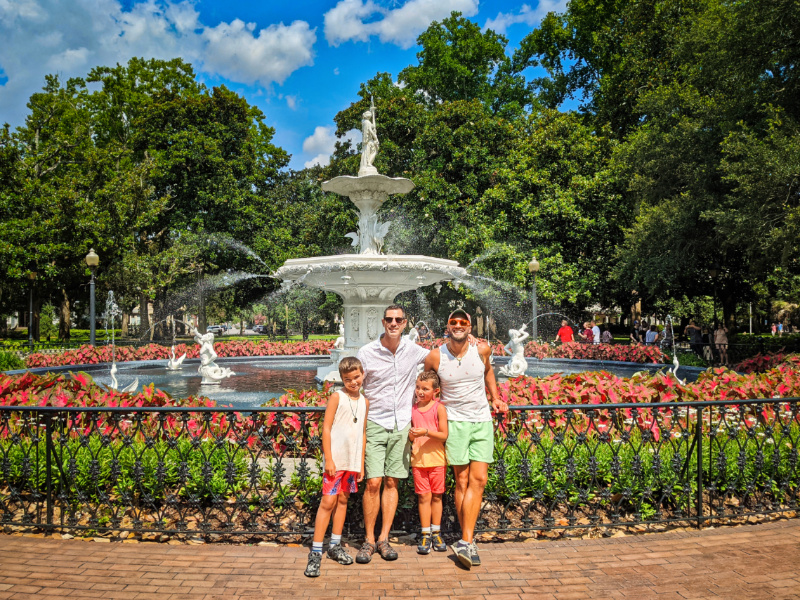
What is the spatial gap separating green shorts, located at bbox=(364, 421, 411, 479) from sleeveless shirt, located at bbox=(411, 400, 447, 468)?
96 millimetres

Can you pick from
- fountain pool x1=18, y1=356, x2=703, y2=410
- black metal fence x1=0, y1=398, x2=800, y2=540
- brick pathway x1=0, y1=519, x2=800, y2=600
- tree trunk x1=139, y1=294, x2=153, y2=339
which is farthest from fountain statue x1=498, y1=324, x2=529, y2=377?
tree trunk x1=139, y1=294, x2=153, y2=339

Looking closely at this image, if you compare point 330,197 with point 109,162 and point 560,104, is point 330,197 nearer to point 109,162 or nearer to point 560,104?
point 109,162

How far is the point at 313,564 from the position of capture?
3758 mm

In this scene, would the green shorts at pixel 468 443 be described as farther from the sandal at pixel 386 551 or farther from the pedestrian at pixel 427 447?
the sandal at pixel 386 551

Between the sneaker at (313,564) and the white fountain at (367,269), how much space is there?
6444 millimetres

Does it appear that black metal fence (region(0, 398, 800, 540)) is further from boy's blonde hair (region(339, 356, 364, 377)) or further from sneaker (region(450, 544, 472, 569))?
boy's blonde hair (region(339, 356, 364, 377))

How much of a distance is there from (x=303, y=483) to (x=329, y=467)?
858mm

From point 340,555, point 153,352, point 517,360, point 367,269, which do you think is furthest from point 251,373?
point 340,555

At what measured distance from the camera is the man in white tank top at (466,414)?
4.03 meters

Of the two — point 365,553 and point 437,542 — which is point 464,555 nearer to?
point 437,542

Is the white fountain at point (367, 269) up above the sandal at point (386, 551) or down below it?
above

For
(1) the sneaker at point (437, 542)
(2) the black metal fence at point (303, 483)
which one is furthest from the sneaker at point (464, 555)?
(2) the black metal fence at point (303, 483)

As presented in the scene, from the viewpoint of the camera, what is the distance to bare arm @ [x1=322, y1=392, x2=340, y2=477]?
3810 mm

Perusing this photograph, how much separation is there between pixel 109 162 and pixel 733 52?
26718mm
